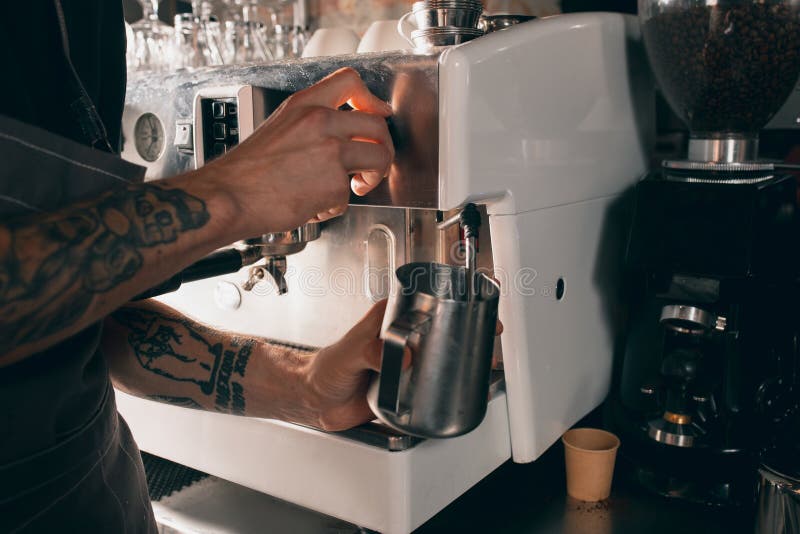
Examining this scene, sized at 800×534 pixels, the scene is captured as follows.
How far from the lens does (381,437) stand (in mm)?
801

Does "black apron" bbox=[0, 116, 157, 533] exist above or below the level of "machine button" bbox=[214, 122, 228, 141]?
below

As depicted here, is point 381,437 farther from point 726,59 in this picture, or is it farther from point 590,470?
point 726,59

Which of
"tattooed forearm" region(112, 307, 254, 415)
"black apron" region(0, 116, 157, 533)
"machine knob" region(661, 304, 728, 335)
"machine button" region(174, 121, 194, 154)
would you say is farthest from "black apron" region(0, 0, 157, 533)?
"machine knob" region(661, 304, 728, 335)

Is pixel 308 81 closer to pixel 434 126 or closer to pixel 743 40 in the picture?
pixel 434 126

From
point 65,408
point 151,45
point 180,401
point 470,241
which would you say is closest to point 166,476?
point 180,401

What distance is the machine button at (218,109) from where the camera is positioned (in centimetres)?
88

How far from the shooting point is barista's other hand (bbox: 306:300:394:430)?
760 mm

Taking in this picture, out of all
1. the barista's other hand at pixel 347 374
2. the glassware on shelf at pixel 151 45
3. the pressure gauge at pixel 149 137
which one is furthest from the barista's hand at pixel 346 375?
the glassware on shelf at pixel 151 45

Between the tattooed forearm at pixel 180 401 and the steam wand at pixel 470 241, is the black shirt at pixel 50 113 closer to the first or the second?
the tattooed forearm at pixel 180 401

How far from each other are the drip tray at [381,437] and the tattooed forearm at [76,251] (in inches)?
13.3

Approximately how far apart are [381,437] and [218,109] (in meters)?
0.44

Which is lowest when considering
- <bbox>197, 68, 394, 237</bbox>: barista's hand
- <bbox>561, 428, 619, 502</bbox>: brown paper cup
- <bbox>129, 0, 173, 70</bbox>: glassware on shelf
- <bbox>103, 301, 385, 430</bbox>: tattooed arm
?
<bbox>561, 428, 619, 502</bbox>: brown paper cup

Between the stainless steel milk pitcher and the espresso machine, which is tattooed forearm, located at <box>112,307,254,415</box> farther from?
the stainless steel milk pitcher

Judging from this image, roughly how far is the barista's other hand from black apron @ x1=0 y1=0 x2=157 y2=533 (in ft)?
0.72
